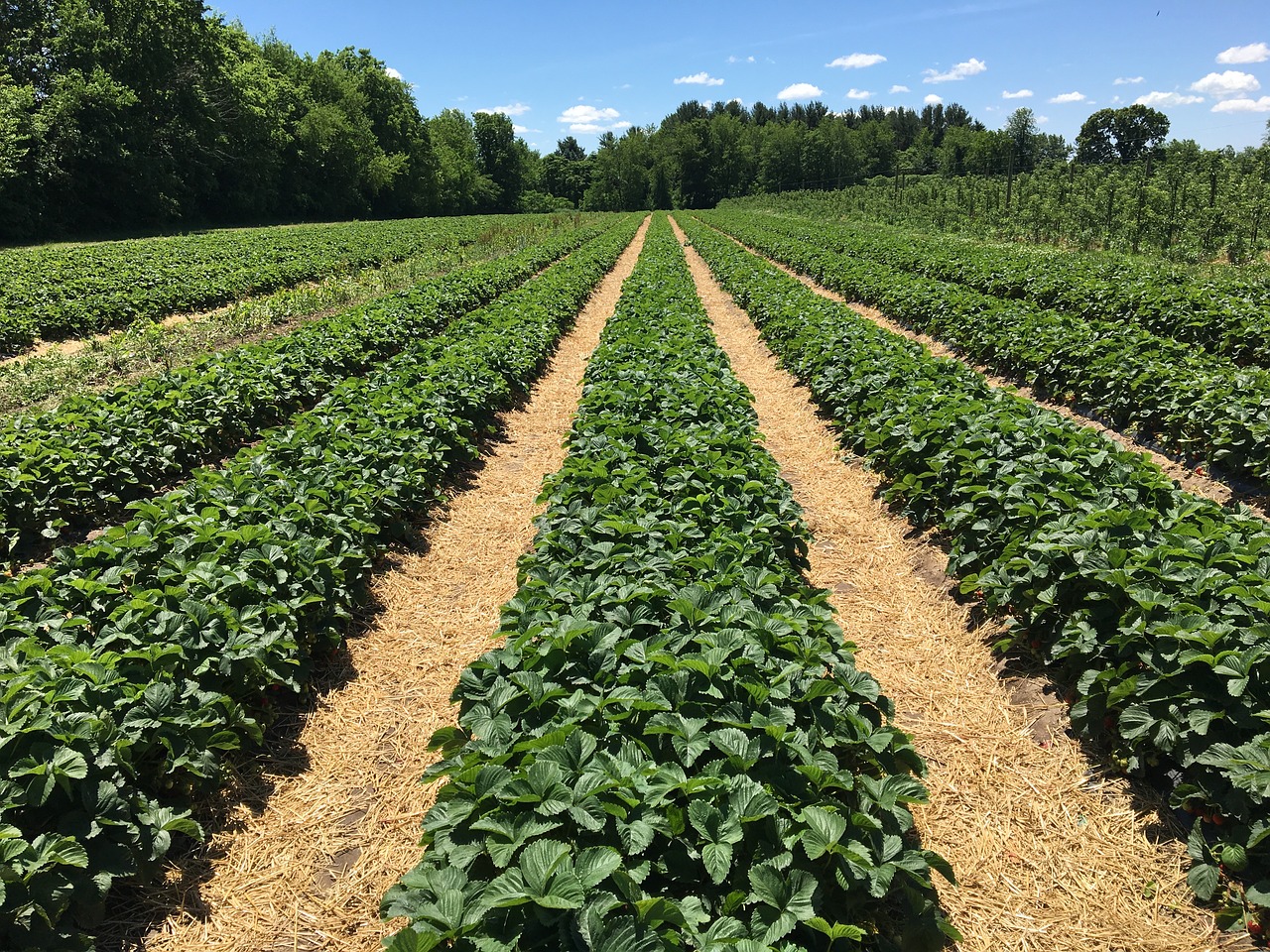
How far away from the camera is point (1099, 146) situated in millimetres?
81812

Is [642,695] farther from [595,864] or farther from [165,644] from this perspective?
[165,644]

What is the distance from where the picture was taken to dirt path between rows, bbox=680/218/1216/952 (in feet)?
10.1

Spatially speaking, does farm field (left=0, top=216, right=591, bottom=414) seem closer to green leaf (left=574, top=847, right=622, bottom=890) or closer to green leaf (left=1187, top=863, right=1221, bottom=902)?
green leaf (left=574, top=847, right=622, bottom=890)

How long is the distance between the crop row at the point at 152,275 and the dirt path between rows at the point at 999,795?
59.5 ft

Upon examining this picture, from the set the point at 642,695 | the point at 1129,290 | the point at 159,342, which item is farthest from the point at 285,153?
the point at 642,695

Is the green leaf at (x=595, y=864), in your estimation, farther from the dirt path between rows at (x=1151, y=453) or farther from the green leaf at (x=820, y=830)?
the dirt path between rows at (x=1151, y=453)

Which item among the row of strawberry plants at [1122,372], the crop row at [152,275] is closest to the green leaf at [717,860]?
the row of strawberry plants at [1122,372]

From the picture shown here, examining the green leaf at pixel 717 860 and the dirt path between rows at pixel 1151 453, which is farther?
the dirt path between rows at pixel 1151 453

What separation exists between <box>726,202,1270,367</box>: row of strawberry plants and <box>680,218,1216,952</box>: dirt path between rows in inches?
342

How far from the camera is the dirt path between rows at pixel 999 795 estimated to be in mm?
3086

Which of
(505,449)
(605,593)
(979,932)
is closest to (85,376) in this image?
(505,449)

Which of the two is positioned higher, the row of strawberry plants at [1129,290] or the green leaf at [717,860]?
the row of strawberry plants at [1129,290]

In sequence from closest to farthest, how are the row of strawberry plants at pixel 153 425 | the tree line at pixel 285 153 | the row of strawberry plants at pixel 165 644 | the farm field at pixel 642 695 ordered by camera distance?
the farm field at pixel 642 695
the row of strawberry plants at pixel 165 644
the row of strawberry plants at pixel 153 425
the tree line at pixel 285 153

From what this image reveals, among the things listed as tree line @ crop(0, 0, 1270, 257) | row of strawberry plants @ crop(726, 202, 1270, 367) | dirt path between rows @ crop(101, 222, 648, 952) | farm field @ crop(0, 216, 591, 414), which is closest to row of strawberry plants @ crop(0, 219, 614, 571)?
farm field @ crop(0, 216, 591, 414)
